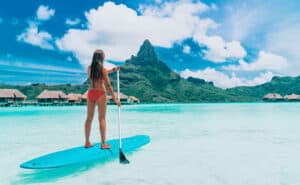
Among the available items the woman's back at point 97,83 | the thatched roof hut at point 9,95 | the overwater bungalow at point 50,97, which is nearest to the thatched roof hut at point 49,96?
the overwater bungalow at point 50,97

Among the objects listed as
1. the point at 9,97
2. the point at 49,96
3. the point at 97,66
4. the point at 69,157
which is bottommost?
the point at 69,157

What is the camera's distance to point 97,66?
13.8 ft

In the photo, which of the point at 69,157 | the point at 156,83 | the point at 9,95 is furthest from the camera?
the point at 156,83

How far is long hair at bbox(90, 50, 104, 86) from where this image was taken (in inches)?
165

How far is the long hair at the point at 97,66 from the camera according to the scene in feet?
13.8

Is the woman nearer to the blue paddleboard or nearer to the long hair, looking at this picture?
the long hair

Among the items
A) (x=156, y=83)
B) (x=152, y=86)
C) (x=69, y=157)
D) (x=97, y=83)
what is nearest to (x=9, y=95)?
(x=97, y=83)

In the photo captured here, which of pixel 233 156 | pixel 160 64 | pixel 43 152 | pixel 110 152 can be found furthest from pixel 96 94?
pixel 160 64

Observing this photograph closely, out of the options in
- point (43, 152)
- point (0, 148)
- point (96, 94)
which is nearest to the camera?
Result: point (96, 94)

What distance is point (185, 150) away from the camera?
625 centimetres

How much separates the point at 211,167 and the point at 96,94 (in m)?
2.62

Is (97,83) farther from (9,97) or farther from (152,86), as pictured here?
(152,86)

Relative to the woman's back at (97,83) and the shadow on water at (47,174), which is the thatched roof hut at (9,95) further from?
the woman's back at (97,83)

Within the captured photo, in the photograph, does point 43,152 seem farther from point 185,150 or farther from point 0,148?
point 185,150
